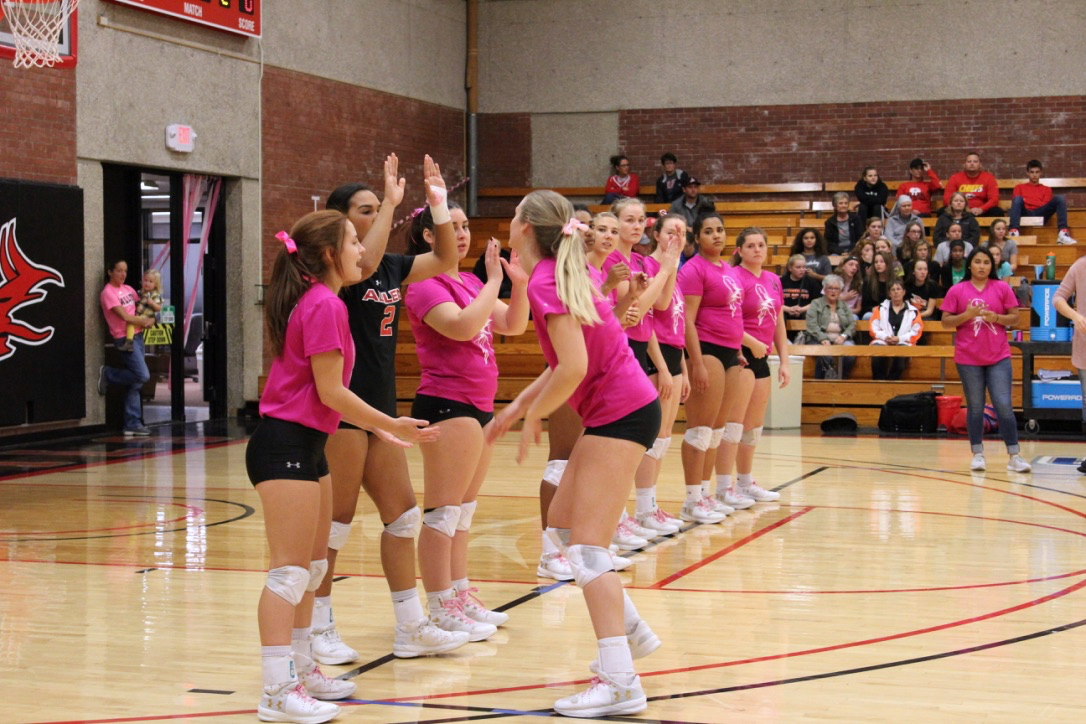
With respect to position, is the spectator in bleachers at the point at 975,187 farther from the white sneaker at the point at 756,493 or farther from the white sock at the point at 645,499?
the white sock at the point at 645,499

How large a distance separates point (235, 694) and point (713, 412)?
156 inches

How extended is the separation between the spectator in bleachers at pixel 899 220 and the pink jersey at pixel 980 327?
257 inches

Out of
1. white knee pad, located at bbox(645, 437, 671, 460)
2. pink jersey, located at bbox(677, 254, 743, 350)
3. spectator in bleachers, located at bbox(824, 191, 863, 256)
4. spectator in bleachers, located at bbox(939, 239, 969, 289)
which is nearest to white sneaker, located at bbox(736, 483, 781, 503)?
pink jersey, located at bbox(677, 254, 743, 350)

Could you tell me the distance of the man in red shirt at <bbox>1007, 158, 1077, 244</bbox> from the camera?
1655 cm

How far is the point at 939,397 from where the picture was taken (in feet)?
42.7

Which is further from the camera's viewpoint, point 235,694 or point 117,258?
point 117,258

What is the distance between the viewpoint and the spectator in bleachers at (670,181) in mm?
18281

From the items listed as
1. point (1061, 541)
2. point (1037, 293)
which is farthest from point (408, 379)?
point (1061, 541)

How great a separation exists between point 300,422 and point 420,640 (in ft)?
3.89

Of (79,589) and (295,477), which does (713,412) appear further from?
(295,477)

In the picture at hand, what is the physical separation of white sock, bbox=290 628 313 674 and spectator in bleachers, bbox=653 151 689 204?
1476 cm

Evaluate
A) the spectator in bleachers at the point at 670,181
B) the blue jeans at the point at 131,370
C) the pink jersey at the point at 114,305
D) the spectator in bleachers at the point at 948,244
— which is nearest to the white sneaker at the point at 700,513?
the blue jeans at the point at 131,370

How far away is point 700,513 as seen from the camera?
761cm

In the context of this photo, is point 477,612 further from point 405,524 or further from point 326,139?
point 326,139
